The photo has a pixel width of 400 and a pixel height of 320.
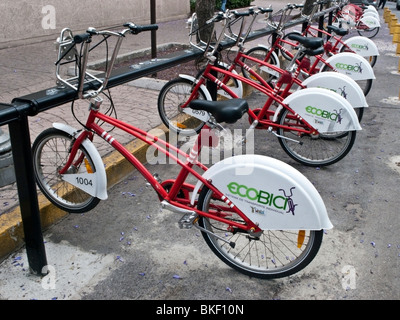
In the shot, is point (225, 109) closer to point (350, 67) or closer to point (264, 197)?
point (264, 197)

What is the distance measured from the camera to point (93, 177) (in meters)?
3.30

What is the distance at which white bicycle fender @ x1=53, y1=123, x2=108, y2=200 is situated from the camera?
3275 millimetres

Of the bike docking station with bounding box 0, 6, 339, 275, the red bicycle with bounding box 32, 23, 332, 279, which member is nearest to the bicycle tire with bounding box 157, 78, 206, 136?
the bike docking station with bounding box 0, 6, 339, 275

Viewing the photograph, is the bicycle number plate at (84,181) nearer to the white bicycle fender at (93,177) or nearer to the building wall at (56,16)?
the white bicycle fender at (93,177)

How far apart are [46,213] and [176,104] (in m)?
2.27

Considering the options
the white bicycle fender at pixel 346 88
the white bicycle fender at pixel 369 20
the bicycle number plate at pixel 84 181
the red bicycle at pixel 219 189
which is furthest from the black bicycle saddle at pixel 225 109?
the white bicycle fender at pixel 369 20

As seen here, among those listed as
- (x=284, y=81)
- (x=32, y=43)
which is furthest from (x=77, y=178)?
(x=32, y=43)

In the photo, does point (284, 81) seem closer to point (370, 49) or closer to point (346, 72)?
point (346, 72)

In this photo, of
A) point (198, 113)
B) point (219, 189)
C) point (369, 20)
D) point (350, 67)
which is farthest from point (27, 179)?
point (369, 20)

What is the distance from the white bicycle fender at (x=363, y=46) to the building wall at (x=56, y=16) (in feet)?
19.8

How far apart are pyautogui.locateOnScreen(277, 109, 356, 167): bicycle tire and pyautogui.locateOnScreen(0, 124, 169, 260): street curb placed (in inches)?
56.9

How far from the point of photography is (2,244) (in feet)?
10.1

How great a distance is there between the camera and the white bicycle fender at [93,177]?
328cm

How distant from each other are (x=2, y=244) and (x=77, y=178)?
27.0 inches
